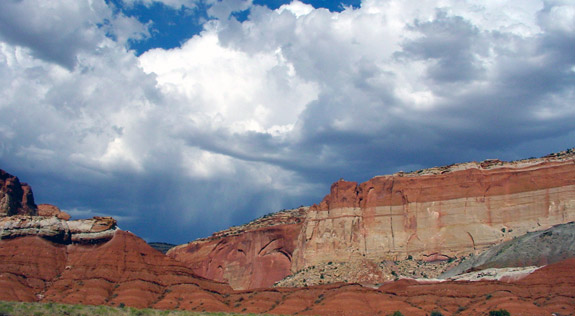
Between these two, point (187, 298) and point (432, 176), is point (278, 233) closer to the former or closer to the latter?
point (432, 176)

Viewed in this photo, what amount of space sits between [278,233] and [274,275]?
8.70 meters

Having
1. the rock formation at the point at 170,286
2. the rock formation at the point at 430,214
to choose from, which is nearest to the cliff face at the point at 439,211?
the rock formation at the point at 430,214

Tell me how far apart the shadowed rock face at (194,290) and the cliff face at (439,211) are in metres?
22.3

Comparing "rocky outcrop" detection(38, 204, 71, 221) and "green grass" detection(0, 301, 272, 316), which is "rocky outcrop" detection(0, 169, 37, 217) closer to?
"rocky outcrop" detection(38, 204, 71, 221)

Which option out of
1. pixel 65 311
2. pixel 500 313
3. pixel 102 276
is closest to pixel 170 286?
pixel 102 276

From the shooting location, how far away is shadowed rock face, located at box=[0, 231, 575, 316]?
70.0m

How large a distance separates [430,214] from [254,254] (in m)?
42.0

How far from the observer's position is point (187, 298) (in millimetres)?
78000

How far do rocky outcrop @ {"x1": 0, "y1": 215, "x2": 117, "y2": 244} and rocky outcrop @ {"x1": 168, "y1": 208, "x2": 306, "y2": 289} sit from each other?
152 feet

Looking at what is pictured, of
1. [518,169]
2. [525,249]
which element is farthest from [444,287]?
[518,169]

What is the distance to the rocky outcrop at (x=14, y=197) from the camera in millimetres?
108975

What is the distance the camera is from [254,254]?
135500mm

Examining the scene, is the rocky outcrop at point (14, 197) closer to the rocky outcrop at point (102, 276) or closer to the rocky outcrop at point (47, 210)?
the rocky outcrop at point (47, 210)

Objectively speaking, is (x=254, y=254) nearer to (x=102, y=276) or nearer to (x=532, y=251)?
(x=102, y=276)
